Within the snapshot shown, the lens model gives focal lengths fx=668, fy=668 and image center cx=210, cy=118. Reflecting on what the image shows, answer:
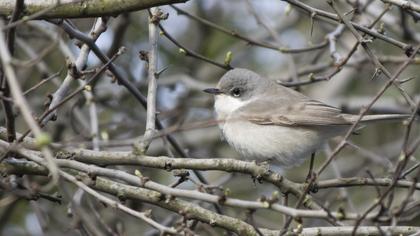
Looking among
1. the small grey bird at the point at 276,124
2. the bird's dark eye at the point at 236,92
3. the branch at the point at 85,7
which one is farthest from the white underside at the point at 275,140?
the branch at the point at 85,7

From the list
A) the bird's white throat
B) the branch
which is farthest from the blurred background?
the branch

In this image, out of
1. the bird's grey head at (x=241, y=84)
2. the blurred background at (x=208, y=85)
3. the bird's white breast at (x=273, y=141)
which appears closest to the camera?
the bird's white breast at (x=273, y=141)

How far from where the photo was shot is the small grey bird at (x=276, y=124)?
233 inches

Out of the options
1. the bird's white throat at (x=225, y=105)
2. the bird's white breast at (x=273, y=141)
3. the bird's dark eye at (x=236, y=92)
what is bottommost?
Result: the bird's white breast at (x=273, y=141)

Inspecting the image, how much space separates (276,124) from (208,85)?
195 centimetres

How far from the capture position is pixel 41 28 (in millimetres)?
7031

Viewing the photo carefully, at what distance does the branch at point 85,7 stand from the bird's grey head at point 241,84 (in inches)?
92.0

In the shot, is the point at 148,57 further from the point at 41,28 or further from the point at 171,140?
the point at 41,28

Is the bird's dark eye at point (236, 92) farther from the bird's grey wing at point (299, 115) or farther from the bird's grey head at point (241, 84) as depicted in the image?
the bird's grey wing at point (299, 115)

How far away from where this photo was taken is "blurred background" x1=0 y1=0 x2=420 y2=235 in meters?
7.14

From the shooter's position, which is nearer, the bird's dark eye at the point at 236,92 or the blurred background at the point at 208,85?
the bird's dark eye at the point at 236,92

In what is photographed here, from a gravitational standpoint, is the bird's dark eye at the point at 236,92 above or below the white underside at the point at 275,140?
above

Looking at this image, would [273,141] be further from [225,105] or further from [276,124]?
[225,105]

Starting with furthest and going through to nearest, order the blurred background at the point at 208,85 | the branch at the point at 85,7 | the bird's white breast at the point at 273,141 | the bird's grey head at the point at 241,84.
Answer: the blurred background at the point at 208,85 < the bird's grey head at the point at 241,84 < the bird's white breast at the point at 273,141 < the branch at the point at 85,7
